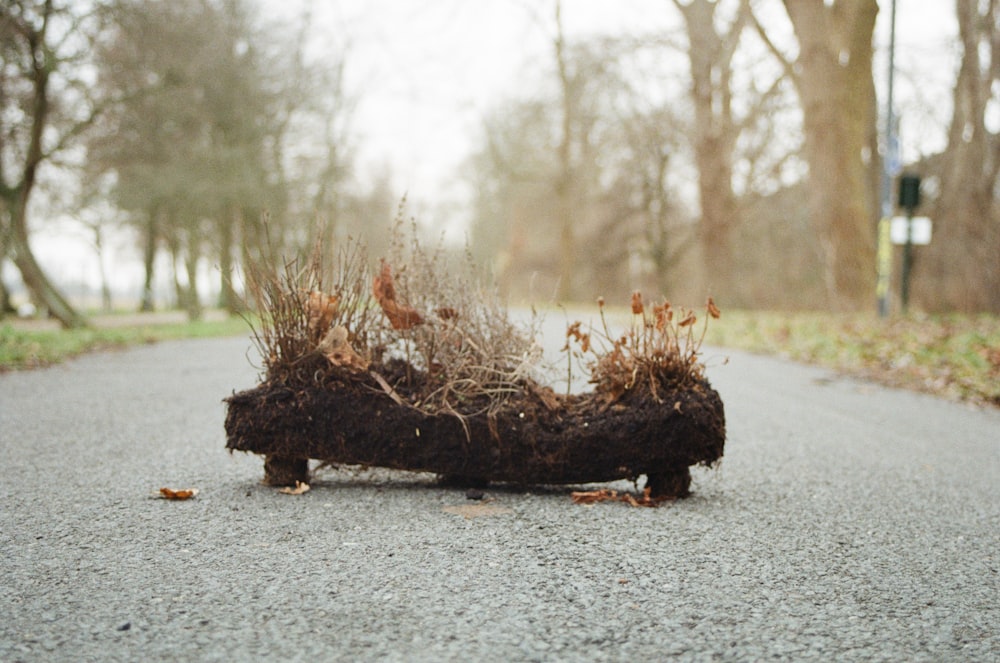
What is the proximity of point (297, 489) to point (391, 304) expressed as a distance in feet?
3.57

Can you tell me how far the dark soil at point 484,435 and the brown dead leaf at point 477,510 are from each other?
263mm

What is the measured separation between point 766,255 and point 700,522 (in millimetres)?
32868

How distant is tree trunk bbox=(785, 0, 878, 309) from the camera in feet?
54.3

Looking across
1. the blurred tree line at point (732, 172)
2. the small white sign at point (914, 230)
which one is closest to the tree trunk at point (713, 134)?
the blurred tree line at point (732, 172)

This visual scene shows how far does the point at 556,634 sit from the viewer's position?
254 centimetres

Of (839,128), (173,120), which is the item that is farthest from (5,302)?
(839,128)

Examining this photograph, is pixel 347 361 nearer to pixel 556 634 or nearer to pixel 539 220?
pixel 556 634

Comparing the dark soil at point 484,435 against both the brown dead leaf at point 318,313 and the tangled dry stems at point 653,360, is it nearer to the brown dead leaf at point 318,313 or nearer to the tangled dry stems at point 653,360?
the tangled dry stems at point 653,360

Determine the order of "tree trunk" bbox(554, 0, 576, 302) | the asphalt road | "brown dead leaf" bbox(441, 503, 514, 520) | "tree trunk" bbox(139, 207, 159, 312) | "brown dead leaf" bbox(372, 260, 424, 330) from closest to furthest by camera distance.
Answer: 1. the asphalt road
2. "brown dead leaf" bbox(441, 503, 514, 520)
3. "brown dead leaf" bbox(372, 260, 424, 330)
4. "tree trunk" bbox(554, 0, 576, 302)
5. "tree trunk" bbox(139, 207, 159, 312)

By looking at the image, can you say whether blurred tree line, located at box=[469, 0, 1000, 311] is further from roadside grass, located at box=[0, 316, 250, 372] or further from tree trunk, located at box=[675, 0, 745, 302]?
roadside grass, located at box=[0, 316, 250, 372]

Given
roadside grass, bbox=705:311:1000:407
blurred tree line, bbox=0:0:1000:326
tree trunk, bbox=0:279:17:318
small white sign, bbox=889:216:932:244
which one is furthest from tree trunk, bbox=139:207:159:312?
small white sign, bbox=889:216:932:244

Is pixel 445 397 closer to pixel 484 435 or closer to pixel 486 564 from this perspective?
pixel 484 435

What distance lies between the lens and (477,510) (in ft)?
12.9

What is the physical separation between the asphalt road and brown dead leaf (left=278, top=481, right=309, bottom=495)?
0.15 ft
